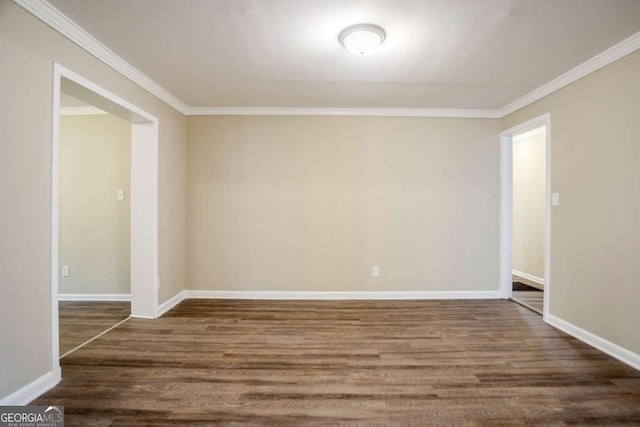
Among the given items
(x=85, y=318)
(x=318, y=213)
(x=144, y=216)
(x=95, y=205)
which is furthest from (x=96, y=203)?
(x=318, y=213)

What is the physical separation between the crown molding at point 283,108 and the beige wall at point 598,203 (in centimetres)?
9

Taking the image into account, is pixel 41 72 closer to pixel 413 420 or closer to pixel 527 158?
pixel 413 420

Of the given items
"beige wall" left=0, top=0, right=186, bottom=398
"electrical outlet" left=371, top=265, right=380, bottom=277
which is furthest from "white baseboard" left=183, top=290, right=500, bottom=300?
"beige wall" left=0, top=0, right=186, bottom=398

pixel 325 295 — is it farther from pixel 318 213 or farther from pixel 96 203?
pixel 96 203

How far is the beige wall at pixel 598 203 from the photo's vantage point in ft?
7.78

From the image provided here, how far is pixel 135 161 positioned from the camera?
329 centimetres

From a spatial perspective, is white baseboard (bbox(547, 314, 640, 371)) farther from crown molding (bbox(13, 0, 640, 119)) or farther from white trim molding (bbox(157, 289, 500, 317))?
crown molding (bbox(13, 0, 640, 119))

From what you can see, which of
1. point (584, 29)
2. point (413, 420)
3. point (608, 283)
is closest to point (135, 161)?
point (413, 420)

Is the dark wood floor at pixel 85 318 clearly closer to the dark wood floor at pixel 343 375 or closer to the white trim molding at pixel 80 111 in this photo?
the dark wood floor at pixel 343 375

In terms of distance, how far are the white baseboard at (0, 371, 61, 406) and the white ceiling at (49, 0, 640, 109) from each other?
2437 millimetres

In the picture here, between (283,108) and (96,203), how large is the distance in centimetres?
273

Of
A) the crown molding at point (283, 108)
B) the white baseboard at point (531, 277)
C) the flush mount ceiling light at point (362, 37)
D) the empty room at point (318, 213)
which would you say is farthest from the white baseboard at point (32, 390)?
the white baseboard at point (531, 277)

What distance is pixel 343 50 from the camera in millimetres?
2459

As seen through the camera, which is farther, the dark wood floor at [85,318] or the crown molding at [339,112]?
the crown molding at [339,112]
